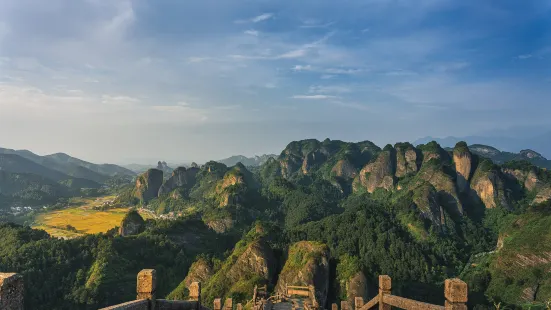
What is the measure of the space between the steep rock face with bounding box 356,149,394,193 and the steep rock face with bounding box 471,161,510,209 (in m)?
30.8

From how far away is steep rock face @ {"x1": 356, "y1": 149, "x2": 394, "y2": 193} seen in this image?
12481cm

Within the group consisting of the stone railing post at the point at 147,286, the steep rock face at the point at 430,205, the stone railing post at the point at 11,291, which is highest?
the stone railing post at the point at 11,291

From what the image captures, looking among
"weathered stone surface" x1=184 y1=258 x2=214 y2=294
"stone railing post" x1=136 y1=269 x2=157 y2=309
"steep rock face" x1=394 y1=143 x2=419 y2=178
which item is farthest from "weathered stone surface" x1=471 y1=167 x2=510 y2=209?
"stone railing post" x1=136 y1=269 x2=157 y2=309

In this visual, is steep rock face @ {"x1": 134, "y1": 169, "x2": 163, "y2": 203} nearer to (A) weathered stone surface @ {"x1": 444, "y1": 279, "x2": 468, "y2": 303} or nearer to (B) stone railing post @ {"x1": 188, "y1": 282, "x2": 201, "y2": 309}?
(B) stone railing post @ {"x1": 188, "y1": 282, "x2": 201, "y2": 309}

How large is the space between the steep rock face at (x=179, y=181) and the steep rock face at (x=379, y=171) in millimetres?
77728

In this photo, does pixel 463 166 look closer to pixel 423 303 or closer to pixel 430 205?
pixel 430 205

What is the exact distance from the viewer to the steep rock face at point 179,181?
14712 centimetres

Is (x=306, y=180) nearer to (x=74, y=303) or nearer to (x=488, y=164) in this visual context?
(x=488, y=164)

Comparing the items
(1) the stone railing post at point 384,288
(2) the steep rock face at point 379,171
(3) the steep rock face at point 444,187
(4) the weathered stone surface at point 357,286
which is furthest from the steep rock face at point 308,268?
(2) the steep rock face at point 379,171

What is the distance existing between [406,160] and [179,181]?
319ft

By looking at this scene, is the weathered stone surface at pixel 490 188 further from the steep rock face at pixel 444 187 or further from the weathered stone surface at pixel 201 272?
the weathered stone surface at pixel 201 272

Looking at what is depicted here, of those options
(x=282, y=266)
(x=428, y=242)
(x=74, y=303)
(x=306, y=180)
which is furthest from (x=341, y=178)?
(x=74, y=303)

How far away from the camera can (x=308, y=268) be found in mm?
36750

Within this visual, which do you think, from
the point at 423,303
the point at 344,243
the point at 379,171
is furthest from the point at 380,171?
the point at 423,303
